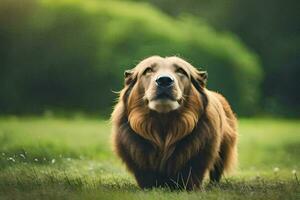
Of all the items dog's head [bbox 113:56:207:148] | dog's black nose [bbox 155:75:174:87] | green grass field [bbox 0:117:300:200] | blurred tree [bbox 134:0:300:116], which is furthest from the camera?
blurred tree [bbox 134:0:300:116]

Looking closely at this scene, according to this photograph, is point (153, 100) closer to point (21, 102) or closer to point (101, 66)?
point (21, 102)

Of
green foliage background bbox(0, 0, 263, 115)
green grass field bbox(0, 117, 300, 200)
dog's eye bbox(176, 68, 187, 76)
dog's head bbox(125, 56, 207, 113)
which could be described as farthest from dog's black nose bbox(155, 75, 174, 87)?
green foliage background bbox(0, 0, 263, 115)

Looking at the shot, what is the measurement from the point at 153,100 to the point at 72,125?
479cm

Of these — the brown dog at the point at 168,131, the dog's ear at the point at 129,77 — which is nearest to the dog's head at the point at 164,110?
the brown dog at the point at 168,131

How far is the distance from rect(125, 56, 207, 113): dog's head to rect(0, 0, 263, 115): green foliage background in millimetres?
4250

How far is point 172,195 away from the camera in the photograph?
19.4 ft

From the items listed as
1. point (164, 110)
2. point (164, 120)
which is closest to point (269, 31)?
point (164, 120)

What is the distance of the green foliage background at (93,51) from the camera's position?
11.2m

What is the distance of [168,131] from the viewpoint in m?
6.34

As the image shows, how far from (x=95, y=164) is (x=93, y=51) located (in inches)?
173

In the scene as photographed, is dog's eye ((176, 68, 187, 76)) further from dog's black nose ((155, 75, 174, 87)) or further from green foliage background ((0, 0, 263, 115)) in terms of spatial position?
green foliage background ((0, 0, 263, 115))

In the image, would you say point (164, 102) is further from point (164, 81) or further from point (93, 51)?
point (93, 51)

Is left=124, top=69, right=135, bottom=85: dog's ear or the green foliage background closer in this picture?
Answer: left=124, top=69, right=135, bottom=85: dog's ear

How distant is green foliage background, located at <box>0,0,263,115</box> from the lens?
11242mm
